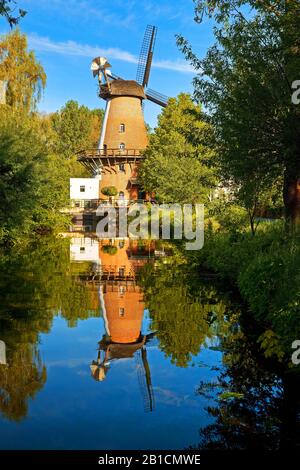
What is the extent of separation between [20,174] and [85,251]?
16.0 ft

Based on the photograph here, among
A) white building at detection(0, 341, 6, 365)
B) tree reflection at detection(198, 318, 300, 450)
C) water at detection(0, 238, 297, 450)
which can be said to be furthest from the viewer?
white building at detection(0, 341, 6, 365)

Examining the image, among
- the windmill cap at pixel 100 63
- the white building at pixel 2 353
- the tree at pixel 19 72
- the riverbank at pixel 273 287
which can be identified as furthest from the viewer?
the windmill cap at pixel 100 63

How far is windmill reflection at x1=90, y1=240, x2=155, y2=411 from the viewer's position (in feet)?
21.7

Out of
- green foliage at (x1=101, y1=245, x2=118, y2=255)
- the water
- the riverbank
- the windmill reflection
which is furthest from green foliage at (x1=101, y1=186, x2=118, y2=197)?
the water

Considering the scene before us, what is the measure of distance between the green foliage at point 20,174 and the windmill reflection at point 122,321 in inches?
177

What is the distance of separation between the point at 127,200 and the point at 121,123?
789 cm

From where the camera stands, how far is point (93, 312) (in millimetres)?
9992

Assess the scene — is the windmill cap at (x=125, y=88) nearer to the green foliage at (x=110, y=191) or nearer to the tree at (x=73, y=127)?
the green foliage at (x=110, y=191)

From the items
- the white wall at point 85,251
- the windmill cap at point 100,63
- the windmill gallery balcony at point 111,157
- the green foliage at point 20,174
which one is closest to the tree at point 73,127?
the windmill cap at point 100,63

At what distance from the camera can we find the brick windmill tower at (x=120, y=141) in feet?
154

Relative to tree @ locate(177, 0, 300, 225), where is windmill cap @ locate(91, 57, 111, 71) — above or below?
above

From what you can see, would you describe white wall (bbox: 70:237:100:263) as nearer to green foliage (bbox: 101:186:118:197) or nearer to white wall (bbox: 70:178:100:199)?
green foliage (bbox: 101:186:118:197)

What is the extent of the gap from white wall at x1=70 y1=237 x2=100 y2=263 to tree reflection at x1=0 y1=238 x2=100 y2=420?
105 cm
